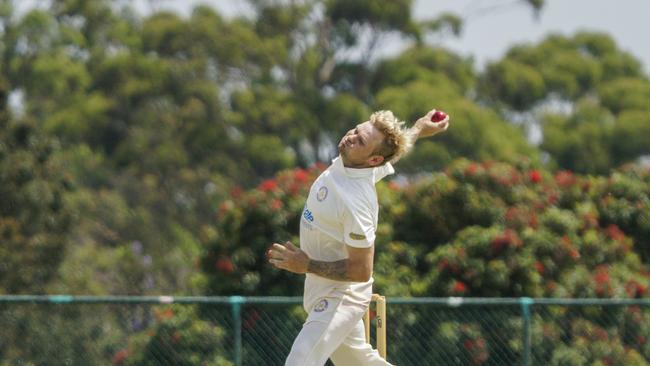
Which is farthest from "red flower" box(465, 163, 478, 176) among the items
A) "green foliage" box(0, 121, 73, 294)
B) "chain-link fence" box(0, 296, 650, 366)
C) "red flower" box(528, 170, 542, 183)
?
"green foliage" box(0, 121, 73, 294)

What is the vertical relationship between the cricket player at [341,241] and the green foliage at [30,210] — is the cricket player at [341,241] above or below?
above

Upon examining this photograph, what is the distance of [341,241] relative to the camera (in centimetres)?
743

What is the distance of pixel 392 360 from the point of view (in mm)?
10883

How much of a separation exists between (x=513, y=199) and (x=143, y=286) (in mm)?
13864

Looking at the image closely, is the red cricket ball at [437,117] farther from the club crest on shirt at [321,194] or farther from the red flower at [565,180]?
the red flower at [565,180]

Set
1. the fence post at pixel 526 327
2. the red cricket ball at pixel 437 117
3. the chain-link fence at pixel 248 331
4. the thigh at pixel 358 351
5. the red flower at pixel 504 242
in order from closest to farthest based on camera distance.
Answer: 1. the thigh at pixel 358 351
2. the red cricket ball at pixel 437 117
3. the chain-link fence at pixel 248 331
4. the fence post at pixel 526 327
5. the red flower at pixel 504 242

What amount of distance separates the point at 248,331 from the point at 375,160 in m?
3.54

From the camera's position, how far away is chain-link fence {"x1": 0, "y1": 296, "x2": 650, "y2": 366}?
34.9 feet

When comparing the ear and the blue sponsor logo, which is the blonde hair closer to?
the ear

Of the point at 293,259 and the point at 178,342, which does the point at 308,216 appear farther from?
the point at 178,342

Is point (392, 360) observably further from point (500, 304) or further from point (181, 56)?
point (181, 56)

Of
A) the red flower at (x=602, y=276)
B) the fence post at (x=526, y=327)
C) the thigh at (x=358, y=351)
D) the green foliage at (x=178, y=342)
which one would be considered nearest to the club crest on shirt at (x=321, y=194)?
the thigh at (x=358, y=351)

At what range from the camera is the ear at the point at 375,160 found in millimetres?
7430

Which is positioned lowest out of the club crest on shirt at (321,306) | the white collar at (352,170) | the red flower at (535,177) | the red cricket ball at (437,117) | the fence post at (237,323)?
the red flower at (535,177)
